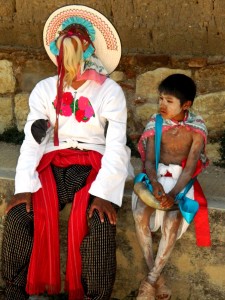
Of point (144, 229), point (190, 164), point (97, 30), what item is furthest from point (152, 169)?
point (97, 30)

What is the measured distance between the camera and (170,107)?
370 centimetres

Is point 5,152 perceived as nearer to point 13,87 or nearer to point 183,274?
point 13,87

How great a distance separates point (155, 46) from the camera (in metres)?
5.00

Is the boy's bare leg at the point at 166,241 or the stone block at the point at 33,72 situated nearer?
the boy's bare leg at the point at 166,241

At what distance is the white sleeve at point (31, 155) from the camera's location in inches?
150

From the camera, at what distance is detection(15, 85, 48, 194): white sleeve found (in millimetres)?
3803

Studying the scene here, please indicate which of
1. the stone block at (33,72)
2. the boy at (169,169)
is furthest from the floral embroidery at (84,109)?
the stone block at (33,72)

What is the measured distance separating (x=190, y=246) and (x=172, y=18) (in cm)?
186

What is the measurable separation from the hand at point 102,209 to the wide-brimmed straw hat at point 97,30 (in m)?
0.89

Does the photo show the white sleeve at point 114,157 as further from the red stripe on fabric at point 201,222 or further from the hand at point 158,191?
the red stripe on fabric at point 201,222

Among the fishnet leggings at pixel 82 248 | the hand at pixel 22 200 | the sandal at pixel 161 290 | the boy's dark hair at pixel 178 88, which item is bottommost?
the sandal at pixel 161 290

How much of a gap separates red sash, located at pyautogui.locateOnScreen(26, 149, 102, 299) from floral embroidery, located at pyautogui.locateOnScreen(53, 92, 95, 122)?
22 cm

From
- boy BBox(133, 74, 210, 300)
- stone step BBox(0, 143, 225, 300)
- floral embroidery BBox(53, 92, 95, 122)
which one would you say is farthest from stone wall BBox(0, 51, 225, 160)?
floral embroidery BBox(53, 92, 95, 122)

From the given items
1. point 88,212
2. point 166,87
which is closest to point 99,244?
point 88,212
